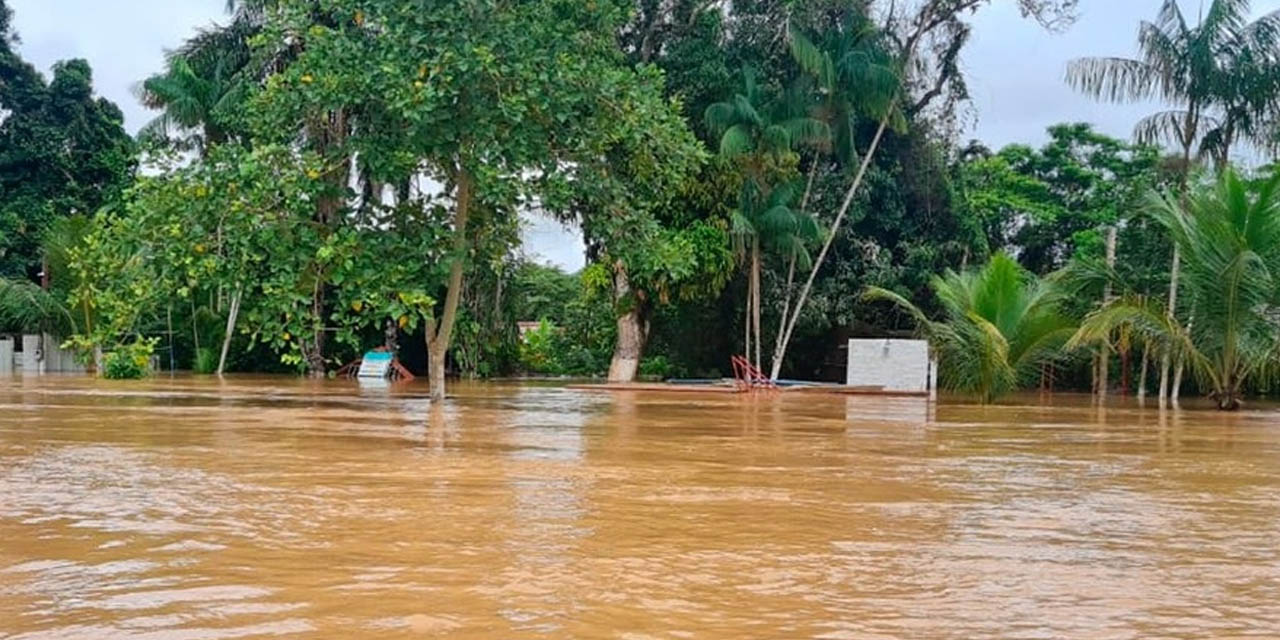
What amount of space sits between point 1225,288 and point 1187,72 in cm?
471

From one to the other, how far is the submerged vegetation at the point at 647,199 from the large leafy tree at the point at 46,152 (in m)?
0.08

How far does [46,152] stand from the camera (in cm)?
3144

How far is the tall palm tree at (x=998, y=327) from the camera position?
731 inches

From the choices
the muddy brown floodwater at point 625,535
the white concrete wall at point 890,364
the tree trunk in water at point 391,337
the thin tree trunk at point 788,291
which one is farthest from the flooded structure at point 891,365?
the muddy brown floodwater at point 625,535

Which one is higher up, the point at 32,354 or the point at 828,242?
the point at 828,242

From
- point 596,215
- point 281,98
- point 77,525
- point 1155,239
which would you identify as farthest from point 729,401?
point 77,525

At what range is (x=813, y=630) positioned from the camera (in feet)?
11.3

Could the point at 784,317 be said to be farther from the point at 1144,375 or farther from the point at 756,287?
the point at 1144,375

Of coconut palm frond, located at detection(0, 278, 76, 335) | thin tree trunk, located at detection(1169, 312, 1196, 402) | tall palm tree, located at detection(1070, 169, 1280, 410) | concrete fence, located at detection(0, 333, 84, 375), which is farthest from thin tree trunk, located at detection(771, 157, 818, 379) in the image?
concrete fence, located at detection(0, 333, 84, 375)

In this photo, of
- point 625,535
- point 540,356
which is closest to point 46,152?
point 540,356

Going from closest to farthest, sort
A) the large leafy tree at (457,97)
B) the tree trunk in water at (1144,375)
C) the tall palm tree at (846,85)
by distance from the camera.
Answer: the large leafy tree at (457,97), the tree trunk in water at (1144,375), the tall palm tree at (846,85)

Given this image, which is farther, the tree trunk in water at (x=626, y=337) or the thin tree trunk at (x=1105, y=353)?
the tree trunk in water at (x=626, y=337)

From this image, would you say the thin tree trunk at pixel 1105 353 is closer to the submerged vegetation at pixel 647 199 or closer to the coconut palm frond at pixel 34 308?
the submerged vegetation at pixel 647 199

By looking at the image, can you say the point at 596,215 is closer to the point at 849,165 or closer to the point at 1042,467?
the point at 1042,467
